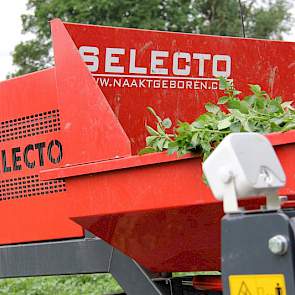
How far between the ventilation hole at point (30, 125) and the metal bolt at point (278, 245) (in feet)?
6.41

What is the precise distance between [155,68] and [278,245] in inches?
85.7

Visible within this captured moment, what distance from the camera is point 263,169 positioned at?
6.43 ft

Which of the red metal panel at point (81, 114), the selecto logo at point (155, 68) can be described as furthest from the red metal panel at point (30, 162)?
the red metal panel at point (81, 114)

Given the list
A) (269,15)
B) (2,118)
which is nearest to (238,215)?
(2,118)

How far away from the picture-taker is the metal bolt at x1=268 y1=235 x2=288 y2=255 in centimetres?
192

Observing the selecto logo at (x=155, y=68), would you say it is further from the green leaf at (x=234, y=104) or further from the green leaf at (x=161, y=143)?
the green leaf at (x=234, y=104)

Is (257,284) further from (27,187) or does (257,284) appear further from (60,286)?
(60,286)

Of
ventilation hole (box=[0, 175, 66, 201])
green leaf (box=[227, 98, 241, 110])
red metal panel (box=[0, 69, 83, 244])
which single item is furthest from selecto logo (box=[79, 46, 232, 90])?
green leaf (box=[227, 98, 241, 110])

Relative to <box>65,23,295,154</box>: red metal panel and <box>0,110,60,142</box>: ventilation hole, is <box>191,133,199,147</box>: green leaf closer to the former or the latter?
<box>65,23,295,154</box>: red metal panel

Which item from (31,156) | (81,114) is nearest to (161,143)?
(81,114)

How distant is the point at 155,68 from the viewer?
13.1ft

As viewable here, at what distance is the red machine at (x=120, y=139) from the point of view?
2.96 metres

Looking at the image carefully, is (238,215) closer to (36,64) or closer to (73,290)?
(73,290)

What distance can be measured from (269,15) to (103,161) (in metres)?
34.8
